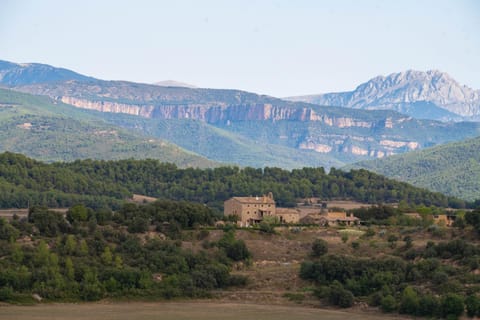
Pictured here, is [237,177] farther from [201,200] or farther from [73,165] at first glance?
[73,165]

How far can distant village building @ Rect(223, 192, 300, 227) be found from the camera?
114m

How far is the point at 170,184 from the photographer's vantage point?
155750 millimetres

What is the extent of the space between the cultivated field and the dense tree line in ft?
6.91

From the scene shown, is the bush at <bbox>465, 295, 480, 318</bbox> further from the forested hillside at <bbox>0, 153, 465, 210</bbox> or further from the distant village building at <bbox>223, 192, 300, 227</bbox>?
the forested hillside at <bbox>0, 153, 465, 210</bbox>

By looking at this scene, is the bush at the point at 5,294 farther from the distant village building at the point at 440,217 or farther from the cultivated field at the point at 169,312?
the distant village building at the point at 440,217

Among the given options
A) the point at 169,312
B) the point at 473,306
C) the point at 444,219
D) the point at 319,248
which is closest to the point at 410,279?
the point at 473,306

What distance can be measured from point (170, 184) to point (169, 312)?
81.3m

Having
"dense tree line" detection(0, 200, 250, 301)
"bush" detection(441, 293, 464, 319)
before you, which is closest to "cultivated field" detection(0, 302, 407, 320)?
"dense tree line" detection(0, 200, 250, 301)

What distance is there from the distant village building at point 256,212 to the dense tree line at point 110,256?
44.9ft

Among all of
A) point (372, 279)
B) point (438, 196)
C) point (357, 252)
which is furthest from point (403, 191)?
point (372, 279)

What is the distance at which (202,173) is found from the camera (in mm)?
163625

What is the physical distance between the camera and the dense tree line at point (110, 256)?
7925 cm

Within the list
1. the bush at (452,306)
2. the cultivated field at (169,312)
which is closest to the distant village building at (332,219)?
the cultivated field at (169,312)

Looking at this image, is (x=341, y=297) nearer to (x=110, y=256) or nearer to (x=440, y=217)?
(x=110, y=256)
